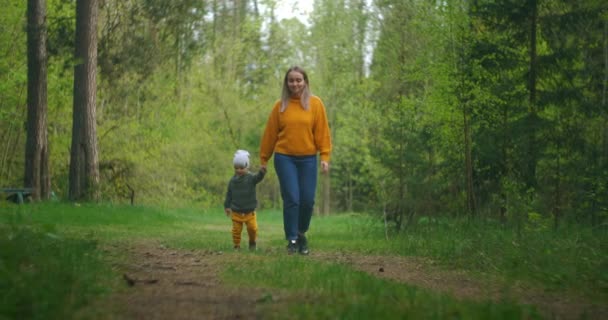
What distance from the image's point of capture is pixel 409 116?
12.5 meters

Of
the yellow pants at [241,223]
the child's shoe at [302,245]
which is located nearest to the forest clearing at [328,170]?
the child's shoe at [302,245]

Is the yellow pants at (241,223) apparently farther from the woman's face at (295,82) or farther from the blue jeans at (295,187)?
the woman's face at (295,82)

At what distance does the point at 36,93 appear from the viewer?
Answer: 1766cm

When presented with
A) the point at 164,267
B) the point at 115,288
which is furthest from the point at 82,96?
the point at 115,288

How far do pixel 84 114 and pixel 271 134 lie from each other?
9.53m

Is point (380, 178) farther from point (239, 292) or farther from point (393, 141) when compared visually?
point (239, 292)

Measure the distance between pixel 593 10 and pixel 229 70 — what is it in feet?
84.6

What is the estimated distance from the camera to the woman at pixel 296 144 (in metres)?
8.76

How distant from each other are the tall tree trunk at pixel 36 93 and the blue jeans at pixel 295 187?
10820 millimetres

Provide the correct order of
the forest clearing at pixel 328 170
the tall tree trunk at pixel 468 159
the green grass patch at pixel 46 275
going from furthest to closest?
the tall tree trunk at pixel 468 159 < the forest clearing at pixel 328 170 < the green grass patch at pixel 46 275

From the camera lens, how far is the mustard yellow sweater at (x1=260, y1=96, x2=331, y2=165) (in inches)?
345

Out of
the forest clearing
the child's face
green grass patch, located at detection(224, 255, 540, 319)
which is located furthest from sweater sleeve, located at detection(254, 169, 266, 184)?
green grass patch, located at detection(224, 255, 540, 319)

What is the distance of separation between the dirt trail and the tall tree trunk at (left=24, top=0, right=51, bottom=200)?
420 inches

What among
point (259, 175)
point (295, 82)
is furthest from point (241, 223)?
point (295, 82)
